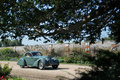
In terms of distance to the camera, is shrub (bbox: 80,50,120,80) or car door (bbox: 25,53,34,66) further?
car door (bbox: 25,53,34,66)

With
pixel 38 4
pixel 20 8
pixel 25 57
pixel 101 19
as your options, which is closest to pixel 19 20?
pixel 20 8

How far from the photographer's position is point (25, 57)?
40.3 feet

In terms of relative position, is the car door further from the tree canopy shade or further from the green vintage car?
the tree canopy shade

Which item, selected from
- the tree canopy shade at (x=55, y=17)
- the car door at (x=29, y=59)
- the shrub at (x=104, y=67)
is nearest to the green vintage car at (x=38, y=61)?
the car door at (x=29, y=59)

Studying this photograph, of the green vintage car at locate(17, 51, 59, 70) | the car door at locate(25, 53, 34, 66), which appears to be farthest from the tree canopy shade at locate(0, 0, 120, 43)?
the car door at locate(25, 53, 34, 66)

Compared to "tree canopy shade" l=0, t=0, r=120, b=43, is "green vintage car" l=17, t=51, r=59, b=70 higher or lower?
lower

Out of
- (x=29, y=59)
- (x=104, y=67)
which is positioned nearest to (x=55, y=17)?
(x=104, y=67)

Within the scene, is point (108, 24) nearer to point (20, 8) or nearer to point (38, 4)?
point (38, 4)

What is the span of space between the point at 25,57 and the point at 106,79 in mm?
10089

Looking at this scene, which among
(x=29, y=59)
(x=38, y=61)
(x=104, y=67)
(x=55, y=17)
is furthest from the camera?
(x=29, y=59)

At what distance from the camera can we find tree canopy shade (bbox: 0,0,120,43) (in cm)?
601

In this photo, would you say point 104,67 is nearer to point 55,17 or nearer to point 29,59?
point 55,17

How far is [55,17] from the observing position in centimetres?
724

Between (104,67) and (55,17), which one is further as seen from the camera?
(55,17)
